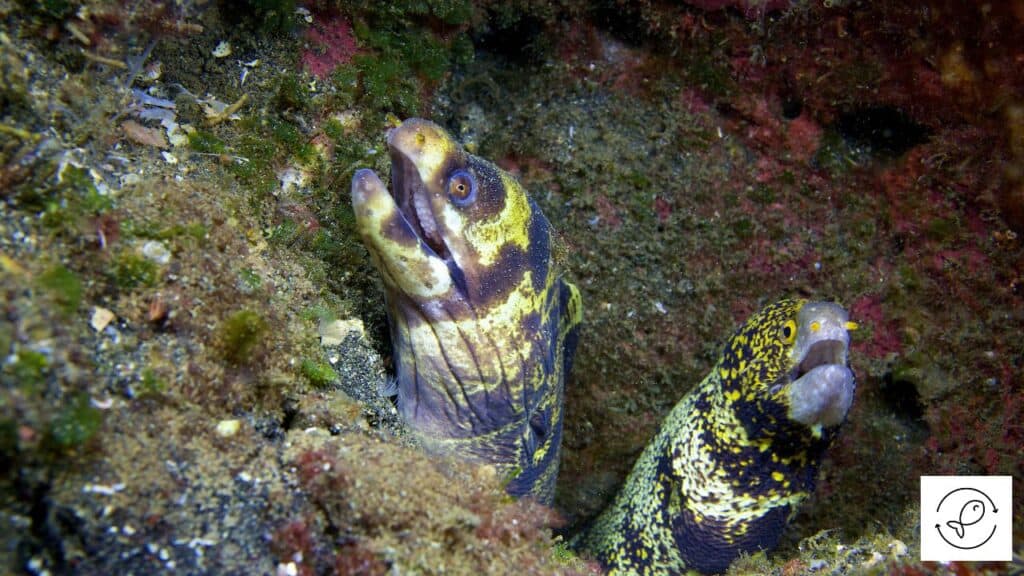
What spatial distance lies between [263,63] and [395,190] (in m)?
0.96

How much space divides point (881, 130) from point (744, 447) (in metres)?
2.20

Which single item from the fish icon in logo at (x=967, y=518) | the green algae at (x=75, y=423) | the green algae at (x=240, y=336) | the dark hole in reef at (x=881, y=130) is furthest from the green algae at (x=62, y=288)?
the dark hole in reef at (x=881, y=130)

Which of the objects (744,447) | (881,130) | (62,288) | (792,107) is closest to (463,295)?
(62,288)

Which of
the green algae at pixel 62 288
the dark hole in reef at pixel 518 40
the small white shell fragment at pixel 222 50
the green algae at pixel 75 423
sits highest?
the dark hole in reef at pixel 518 40

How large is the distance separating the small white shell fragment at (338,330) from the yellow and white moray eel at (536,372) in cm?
20

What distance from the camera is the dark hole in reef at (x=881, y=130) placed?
133 inches

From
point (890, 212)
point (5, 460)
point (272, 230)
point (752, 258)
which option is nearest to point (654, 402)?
point (752, 258)

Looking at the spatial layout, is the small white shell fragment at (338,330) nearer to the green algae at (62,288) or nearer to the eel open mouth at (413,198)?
the eel open mouth at (413,198)

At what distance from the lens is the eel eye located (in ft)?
8.65

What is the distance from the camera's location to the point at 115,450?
1.38 m

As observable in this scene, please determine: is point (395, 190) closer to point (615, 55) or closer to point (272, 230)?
point (272, 230)

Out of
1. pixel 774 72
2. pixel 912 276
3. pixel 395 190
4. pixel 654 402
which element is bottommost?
pixel 654 402

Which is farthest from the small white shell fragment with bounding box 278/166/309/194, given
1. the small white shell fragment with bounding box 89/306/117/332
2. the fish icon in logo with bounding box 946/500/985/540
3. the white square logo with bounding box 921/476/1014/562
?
the fish icon in logo with bounding box 946/500/985/540

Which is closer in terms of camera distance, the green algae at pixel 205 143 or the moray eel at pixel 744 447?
Answer: the green algae at pixel 205 143
